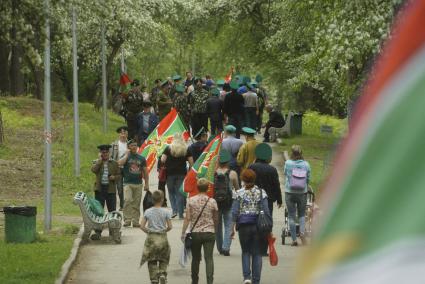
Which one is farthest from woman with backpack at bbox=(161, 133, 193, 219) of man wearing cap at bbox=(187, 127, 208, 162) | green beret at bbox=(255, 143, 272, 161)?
green beret at bbox=(255, 143, 272, 161)

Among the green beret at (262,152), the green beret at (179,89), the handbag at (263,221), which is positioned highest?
the green beret at (179,89)

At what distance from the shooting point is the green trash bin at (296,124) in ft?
137

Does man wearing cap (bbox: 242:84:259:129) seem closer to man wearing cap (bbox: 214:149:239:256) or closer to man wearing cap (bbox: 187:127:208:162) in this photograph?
man wearing cap (bbox: 187:127:208:162)

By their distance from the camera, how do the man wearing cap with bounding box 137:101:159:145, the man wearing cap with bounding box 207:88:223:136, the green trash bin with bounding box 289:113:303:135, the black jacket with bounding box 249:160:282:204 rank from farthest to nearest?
the green trash bin with bounding box 289:113:303:135 < the man wearing cap with bounding box 207:88:223:136 < the man wearing cap with bounding box 137:101:159:145 < the black jacket with bounding box 249:160:282:204

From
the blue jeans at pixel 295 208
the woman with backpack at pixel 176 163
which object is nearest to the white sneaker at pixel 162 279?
the blue jeans at pixel 295 208

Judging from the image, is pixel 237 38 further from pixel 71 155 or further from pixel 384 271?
pixel 384 271

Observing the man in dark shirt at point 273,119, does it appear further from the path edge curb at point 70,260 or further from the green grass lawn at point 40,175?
the path edge curb at point 70,260

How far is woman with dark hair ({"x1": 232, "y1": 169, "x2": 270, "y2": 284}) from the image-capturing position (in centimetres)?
1450

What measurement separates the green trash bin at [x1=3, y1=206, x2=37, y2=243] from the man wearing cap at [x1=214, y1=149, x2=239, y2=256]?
284cm

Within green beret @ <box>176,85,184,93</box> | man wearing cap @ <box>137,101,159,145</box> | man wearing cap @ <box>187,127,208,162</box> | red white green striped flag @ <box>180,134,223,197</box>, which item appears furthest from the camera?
green beret @ <box>176,85,184,93</box>

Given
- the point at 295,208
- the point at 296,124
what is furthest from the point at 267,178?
the point at 296,124

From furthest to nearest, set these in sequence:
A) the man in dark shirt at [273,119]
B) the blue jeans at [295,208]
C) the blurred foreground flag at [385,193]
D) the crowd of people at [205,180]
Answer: the man in dark shirt at [273,119] < the blue jeans at [295,208] < the crowd of people at [205,180] < the blurred foreground flag at [385,193]

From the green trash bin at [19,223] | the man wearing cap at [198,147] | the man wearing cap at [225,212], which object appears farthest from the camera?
the man wearing cap at [198,147]

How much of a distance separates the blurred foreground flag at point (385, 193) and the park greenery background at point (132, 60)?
10340 mm
